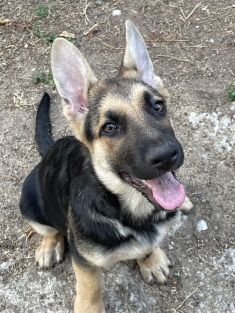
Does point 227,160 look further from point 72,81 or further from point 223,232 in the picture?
point 72,81

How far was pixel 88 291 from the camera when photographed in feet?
13.9

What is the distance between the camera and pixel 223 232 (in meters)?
4.94

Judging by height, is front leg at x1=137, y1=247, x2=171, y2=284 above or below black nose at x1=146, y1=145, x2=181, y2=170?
below

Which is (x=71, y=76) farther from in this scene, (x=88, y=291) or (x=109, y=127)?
(x=88, y=291)

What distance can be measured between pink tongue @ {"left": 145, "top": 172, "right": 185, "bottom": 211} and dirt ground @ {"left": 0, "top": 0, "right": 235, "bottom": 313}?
1339 mm

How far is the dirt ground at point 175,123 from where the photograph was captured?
4668mm

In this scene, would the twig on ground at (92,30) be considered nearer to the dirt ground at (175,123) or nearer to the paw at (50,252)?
the dirt ground at (175,123)

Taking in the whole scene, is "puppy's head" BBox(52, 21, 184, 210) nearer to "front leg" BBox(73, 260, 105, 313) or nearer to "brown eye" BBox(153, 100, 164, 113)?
"brown eye" BBox(153, 100, 164, 113)

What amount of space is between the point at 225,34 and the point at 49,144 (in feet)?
9.11

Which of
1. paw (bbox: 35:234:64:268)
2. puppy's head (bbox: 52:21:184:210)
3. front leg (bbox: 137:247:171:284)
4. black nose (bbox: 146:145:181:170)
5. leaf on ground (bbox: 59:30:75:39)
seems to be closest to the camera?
black nose (bbox: 146:145:181:170)

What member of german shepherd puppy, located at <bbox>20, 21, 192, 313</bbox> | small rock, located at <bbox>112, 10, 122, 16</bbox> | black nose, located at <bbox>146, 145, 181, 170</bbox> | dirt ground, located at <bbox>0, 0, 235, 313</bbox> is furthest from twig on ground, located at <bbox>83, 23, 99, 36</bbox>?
black nose, located at <bbox>146, 145, 181, 170</bbox>

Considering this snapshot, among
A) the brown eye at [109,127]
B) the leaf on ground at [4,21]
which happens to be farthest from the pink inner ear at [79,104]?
the leaf on ground at [4,21]

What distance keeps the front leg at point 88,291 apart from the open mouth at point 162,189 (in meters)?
0.82

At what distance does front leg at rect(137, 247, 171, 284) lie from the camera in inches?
183
